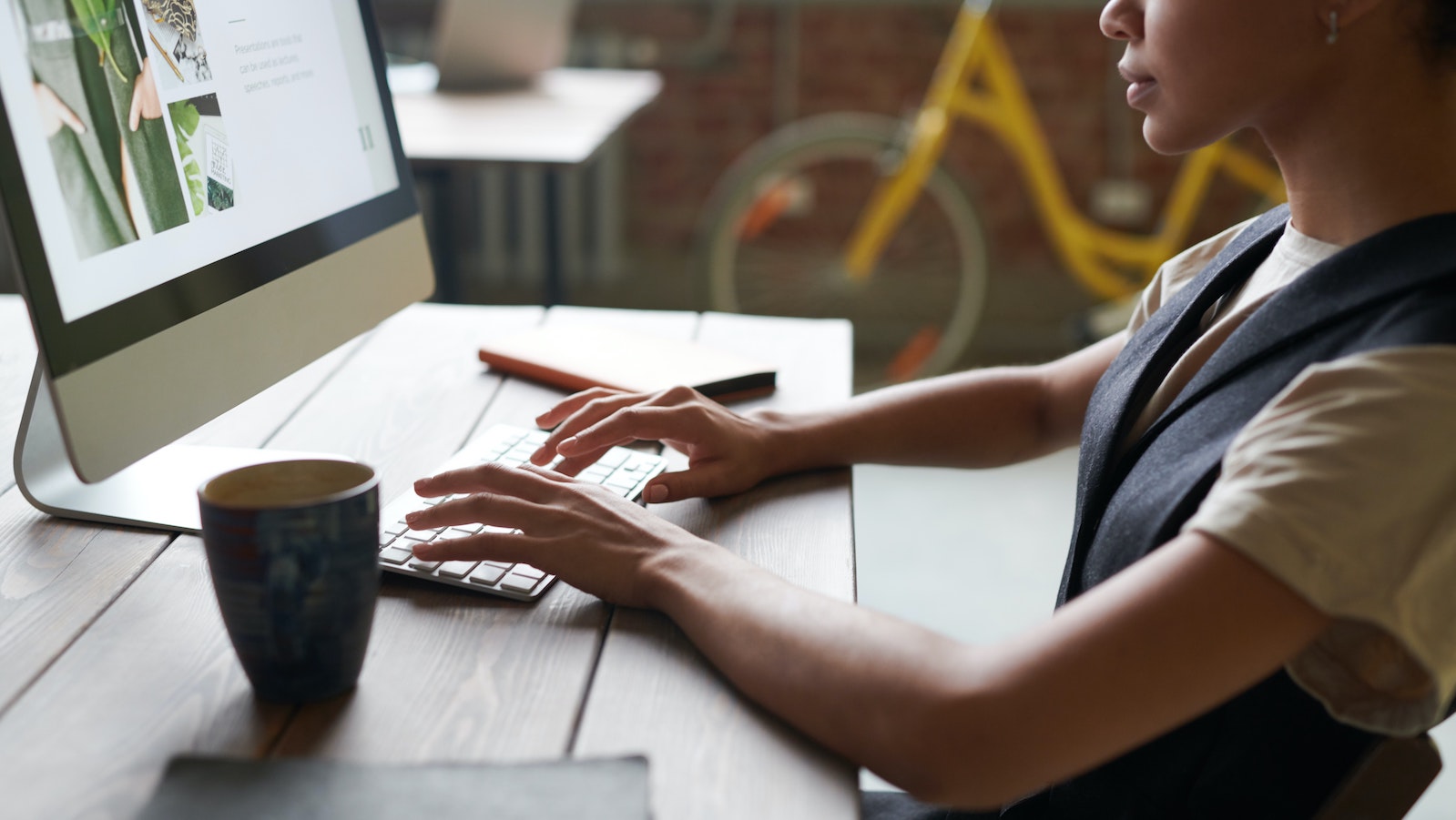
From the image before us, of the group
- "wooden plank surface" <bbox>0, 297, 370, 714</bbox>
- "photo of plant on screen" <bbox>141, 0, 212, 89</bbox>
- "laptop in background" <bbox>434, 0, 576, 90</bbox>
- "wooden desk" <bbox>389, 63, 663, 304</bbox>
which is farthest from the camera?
"laptop in background" <bbox>434, 0, 576, 90</bbox>

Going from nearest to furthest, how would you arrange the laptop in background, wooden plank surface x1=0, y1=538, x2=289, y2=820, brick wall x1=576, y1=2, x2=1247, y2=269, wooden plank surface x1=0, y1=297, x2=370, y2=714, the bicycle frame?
wooden plank surface x1=0, y1=538, x2=289, y2=820
wooden plank surface x1=0, y1=297, x2=370, y2=714
the laptop in background
the bicycle frame
brick wall x1=576, y1=2, x2=1247, y2=269

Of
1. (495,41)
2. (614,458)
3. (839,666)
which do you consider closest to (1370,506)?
(839,666)

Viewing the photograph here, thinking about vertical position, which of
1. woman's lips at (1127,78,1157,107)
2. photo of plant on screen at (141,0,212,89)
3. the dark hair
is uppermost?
photo of plant on screen at (141,0,212,89)

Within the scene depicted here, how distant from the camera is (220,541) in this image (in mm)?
562

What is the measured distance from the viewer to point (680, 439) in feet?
2.90

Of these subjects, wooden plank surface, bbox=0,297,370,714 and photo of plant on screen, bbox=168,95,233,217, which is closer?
wooden plank surface, bbox=0,297,370,714

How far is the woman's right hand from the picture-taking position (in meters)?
0.85

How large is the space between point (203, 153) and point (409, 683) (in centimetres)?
38

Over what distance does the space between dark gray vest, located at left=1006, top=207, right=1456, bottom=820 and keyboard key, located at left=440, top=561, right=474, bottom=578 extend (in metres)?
0.37

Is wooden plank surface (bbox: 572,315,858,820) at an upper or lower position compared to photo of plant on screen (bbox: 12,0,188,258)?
lower

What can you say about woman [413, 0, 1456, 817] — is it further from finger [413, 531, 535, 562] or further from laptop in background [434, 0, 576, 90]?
laptop in background [434, 0, 576, 90]

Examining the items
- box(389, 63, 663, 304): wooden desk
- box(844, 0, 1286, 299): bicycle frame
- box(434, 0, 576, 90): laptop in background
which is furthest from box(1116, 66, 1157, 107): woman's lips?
box(844, 0, 1286, 299): bicycle frame

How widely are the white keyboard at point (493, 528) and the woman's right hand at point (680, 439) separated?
2cm

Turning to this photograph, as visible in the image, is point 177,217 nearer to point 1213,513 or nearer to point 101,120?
point 101,120
